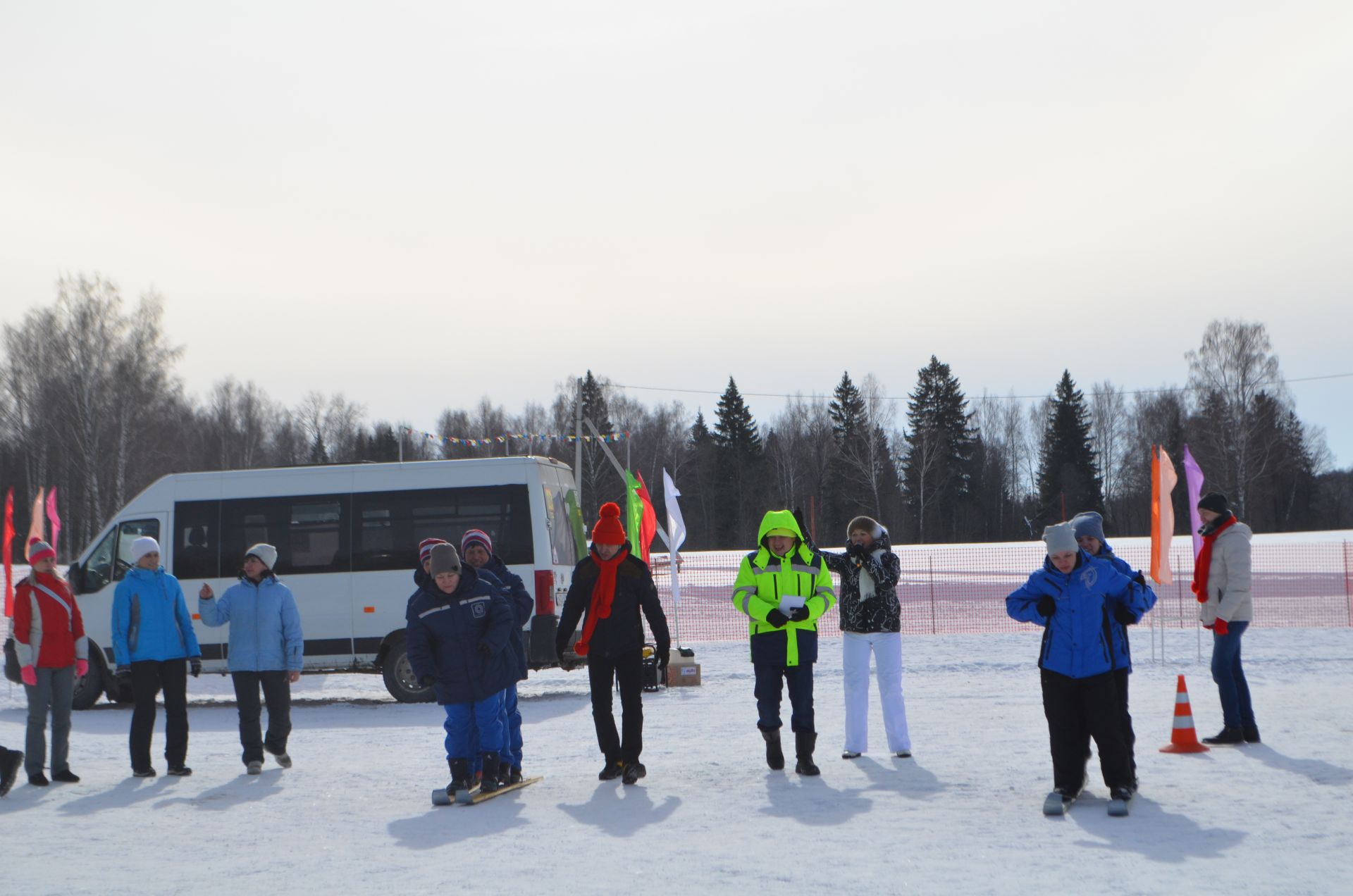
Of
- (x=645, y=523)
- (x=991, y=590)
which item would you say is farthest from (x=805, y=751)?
(x=991, y=590)

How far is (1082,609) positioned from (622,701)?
2856 millimetres

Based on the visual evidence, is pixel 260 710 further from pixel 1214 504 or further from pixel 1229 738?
pixel 1214 504

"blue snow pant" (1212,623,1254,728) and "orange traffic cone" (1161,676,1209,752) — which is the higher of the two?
"blue snow pant" (1212,623,1254,728)

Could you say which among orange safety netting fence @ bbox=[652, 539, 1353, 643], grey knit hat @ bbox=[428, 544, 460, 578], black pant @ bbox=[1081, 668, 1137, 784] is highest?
grey knit hat @ bbox=[428, 544, 460, 578]

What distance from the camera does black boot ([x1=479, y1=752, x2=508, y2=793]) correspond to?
24.7ft

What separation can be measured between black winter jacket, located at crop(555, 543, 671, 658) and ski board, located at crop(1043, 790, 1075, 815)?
7.99 feet

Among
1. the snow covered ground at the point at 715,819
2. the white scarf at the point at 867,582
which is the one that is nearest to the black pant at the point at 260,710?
the snow covered ground at the point at 715,819

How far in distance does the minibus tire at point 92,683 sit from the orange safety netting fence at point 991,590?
25.4 feet

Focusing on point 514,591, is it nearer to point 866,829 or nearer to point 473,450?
point 866,829

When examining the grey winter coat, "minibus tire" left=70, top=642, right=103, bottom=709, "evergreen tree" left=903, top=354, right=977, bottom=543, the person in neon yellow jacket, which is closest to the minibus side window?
"minibus tire" left=70, top=642, right=103, bottom=709

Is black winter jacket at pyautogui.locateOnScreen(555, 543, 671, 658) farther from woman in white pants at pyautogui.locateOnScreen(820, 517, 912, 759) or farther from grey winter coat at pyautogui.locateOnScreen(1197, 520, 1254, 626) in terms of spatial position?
grey winter coat at pyautogui.locateOnScreen(1197, 520, 1254, 626)

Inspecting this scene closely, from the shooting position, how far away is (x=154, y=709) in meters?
8.52

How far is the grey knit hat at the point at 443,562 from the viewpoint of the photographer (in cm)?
726

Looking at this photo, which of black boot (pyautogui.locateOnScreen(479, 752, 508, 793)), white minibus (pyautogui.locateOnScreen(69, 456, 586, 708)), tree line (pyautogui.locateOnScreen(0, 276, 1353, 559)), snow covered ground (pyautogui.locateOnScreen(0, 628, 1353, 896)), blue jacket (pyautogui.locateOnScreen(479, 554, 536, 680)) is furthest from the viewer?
tree line (pyautogui.locateOnScreen(0, 276, 1353, 559))
